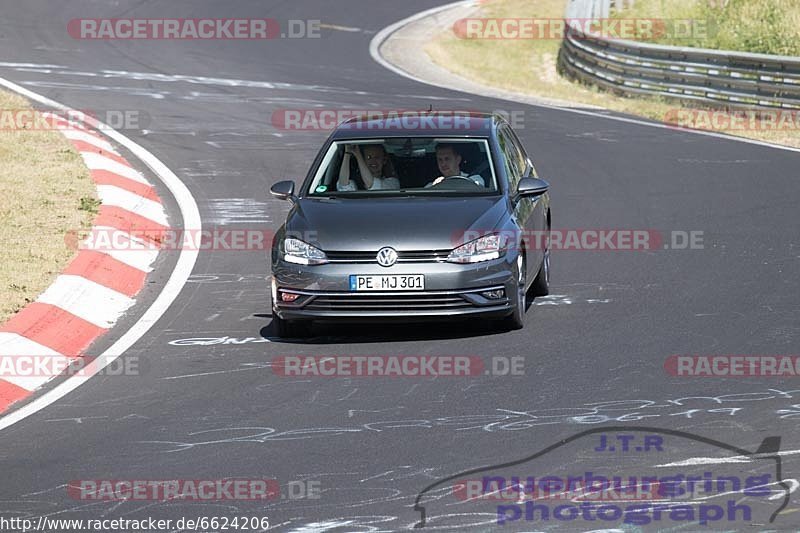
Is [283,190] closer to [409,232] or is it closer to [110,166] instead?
[409,232]

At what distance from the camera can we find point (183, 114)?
2173 centimetres

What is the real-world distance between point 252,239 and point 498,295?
4515 mm

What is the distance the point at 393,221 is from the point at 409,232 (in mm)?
200

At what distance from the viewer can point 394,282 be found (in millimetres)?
9906

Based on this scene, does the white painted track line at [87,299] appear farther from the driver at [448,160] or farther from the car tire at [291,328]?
the driver at [448,160]

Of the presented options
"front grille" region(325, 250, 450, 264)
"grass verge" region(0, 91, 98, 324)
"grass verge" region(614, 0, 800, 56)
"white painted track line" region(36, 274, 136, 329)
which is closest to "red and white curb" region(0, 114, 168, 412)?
"white painted track line" region(36, 274, 136, 329)

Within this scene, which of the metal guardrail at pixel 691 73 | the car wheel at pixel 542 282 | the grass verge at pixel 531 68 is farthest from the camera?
the grass verge at pixel 531 68

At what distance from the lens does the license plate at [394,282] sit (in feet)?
32.5

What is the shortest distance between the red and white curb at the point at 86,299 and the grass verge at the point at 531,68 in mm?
10129

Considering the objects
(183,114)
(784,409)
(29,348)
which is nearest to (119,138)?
(183,114)

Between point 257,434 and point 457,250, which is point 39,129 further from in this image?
point 257,434

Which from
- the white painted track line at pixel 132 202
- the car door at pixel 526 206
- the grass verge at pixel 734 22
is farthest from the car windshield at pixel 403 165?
the grass verge at pixel 734 22

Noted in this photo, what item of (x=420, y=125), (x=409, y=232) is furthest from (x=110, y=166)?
(x=409, y=232)

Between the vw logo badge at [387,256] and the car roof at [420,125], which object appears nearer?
the vw logo badge at [387,256]
